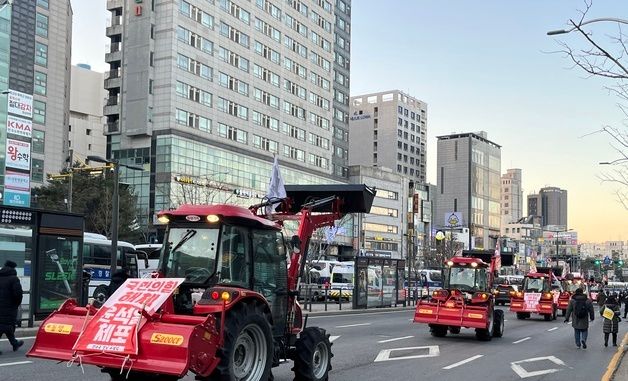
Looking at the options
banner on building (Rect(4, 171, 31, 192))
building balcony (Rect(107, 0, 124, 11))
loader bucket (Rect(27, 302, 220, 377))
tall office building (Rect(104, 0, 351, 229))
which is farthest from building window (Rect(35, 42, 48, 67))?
loader bucket (Rect(27, 302, 220, 377))

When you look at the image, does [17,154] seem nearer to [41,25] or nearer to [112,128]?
[112,128]

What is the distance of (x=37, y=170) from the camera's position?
255 feet

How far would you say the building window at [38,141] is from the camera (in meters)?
77.8

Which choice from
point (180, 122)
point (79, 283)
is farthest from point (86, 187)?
point (79, 283)

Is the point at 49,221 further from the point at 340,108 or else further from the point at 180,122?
the point at 340,108

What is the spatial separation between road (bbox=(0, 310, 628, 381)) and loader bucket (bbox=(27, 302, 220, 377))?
3.15 meters

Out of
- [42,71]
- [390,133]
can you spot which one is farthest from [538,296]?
[390,133]

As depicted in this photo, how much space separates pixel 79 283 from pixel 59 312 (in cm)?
1259

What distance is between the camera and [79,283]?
1995cm

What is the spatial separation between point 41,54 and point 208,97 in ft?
81.8

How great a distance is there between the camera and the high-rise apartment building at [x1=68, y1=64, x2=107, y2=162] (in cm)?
10262

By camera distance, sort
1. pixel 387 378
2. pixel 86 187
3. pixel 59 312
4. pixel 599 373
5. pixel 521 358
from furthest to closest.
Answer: pixel 86 187 → pixel 521 358 → pixel 599 373 → pixel 387 378 → pixel 59 312

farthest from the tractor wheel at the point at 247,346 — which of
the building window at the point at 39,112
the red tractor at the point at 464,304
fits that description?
the building window at the point at 39,112

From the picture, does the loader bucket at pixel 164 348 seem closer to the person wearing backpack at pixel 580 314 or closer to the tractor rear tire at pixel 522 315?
the person wearing backpack at pixel 580 314
